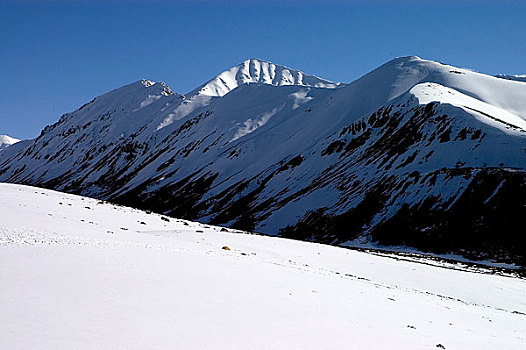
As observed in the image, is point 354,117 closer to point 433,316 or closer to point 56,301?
point 433,316

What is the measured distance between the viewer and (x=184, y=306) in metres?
12.8

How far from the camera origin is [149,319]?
1118 centimetres

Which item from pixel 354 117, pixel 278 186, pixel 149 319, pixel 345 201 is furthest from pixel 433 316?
pixel 354 117

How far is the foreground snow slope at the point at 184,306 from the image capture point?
10.2m

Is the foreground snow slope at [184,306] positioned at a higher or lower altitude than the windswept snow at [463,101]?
lower

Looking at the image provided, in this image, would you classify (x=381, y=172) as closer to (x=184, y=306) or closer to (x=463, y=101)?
(x=463, y=101)

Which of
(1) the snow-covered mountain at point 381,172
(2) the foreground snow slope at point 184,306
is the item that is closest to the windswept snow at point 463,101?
(1) the snow-covered mountain at point 381,172

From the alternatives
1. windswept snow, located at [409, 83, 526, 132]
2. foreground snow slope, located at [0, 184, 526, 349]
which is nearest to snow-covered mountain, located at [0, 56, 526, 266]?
windswept snow, located at [409, 83, 526, 132]

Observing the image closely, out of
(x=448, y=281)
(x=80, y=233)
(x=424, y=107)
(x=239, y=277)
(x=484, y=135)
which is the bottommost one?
(x=448, y=281)

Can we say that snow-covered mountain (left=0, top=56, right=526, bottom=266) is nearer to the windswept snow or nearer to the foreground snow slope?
the windswept snow

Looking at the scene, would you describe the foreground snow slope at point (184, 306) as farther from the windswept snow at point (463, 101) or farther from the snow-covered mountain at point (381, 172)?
the windswept snow at point (463, 101)

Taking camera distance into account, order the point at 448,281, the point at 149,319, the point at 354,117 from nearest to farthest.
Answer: the point at 149,319 → the point at 448,281 → the point at 354,117

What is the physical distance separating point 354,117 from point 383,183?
54.4 metres

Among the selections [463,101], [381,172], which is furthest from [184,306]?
[463,101]
